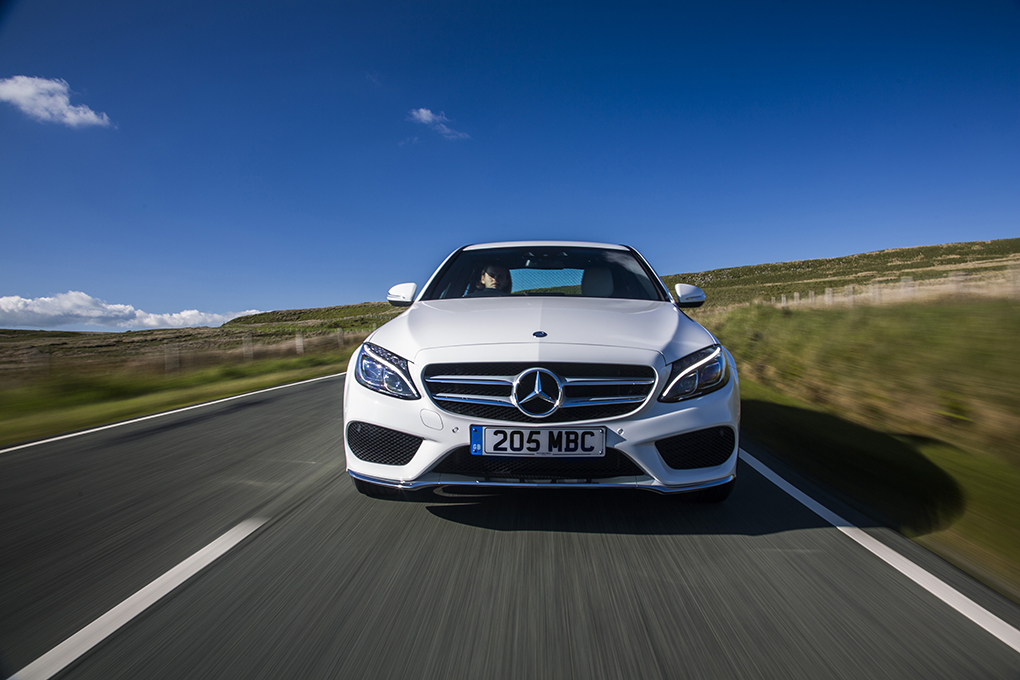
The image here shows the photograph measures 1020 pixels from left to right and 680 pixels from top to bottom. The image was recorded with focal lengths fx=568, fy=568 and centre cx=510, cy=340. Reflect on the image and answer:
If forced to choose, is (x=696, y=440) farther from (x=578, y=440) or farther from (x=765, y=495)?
(x=765, y=495)

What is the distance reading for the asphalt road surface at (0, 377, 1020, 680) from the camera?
5.78 ft

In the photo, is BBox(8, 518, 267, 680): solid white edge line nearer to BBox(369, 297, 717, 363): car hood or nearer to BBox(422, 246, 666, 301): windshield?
BBox(369, 297, 717, 363): car hood

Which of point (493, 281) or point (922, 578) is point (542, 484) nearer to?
point (922, 578)

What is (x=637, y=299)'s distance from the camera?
3.99 m

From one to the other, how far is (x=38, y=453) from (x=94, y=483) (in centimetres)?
175

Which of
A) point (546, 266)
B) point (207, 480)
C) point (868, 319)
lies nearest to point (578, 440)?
point (546, 266)

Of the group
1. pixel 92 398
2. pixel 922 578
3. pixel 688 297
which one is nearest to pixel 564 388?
pixel 922 578

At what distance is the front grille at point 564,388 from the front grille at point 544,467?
192 millimetres

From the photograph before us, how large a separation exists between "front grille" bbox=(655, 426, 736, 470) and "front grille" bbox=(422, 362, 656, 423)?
0.24 metres

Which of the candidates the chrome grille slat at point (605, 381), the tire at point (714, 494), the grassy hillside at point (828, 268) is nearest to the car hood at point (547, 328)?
the chrome grille slat at point (605, 381)

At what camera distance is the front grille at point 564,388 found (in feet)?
8.77

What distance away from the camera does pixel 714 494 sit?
9.78 ft

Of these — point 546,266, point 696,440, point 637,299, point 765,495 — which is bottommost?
point 765,495

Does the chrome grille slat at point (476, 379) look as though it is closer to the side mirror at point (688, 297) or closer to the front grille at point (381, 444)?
the front grille at point (381, 444)
